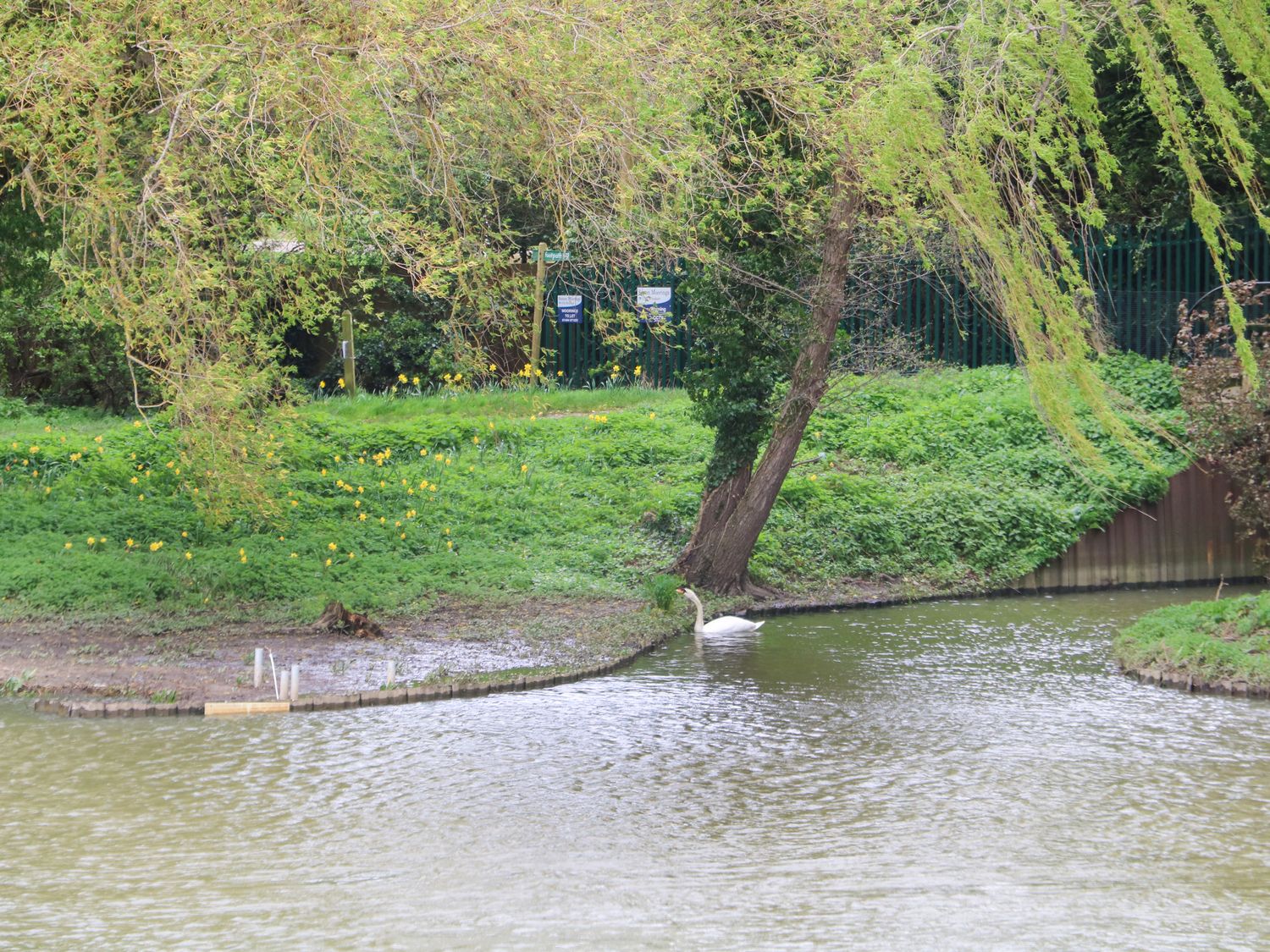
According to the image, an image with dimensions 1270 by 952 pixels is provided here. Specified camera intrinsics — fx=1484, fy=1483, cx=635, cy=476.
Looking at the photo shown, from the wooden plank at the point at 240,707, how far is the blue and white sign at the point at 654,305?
4651 mm

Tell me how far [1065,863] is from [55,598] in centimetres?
894

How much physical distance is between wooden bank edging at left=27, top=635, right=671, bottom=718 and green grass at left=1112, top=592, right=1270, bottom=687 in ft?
15.7

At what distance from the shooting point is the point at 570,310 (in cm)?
2142

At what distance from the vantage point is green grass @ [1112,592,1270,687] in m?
10.7

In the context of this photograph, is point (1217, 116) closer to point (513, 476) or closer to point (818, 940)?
point (818, 940)

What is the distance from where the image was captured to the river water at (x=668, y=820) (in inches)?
240

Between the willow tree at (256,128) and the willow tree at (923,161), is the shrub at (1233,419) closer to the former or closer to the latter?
the willow tree at (923,161)

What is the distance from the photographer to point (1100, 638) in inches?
512

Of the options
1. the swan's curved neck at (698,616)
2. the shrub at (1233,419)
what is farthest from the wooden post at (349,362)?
the shrub at (1233,419)

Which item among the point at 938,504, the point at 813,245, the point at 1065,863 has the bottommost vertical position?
the point at 1065,863

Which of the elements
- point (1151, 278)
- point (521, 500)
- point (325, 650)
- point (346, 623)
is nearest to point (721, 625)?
point (346, 623)

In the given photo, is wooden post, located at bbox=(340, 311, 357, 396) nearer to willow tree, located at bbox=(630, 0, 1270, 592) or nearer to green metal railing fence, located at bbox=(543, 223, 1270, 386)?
green metal railing fence, located at bbox=(543, 223, 1270, 386)

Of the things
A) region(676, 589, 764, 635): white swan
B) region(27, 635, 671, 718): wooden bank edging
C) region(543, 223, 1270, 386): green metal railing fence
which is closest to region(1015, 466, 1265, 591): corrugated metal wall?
region(543, 223, 1270, 386): green metal railing fence

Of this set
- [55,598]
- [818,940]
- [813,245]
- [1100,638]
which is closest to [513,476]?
[813,245]
